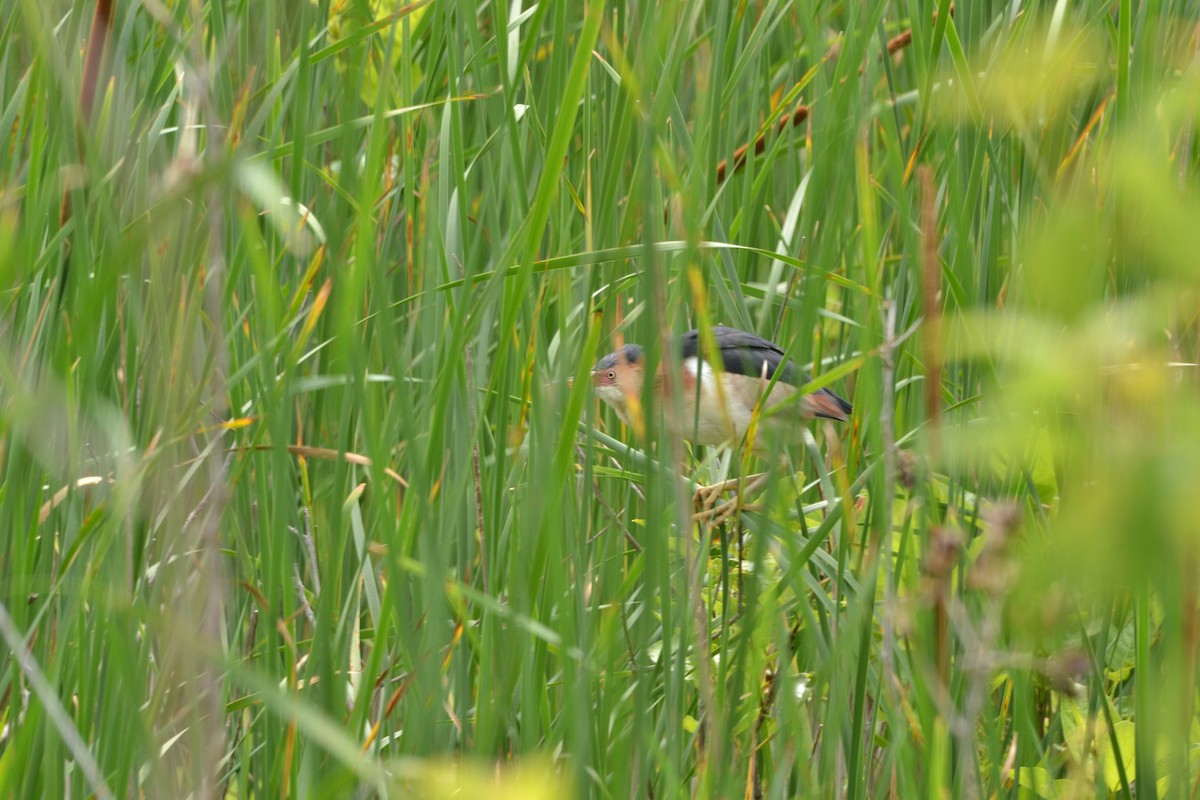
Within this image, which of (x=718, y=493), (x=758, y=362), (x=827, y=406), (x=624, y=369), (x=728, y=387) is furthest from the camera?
(x=624, y=369)

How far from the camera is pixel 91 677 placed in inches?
51.8

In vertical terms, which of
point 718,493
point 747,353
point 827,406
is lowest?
point 718,493

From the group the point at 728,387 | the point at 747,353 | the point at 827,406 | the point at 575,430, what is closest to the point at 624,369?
the point at 728,387

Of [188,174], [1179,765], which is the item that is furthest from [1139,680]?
[188,174]

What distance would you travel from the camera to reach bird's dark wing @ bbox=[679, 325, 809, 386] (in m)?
2.03

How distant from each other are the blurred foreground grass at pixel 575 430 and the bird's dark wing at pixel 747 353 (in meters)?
0.11

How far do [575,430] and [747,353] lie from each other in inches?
51.6

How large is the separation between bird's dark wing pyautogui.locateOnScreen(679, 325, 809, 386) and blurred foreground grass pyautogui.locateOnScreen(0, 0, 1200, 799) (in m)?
0.11

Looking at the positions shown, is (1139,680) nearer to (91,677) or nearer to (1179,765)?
(1179,765)

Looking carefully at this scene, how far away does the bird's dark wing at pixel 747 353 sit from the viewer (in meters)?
2.03

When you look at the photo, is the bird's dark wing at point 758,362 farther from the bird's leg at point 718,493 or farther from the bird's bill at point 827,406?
the bird's leg at point 718,493

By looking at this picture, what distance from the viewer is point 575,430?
40.2 inches

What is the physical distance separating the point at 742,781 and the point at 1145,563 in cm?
96

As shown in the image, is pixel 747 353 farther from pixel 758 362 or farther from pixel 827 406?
pixel 827 406
